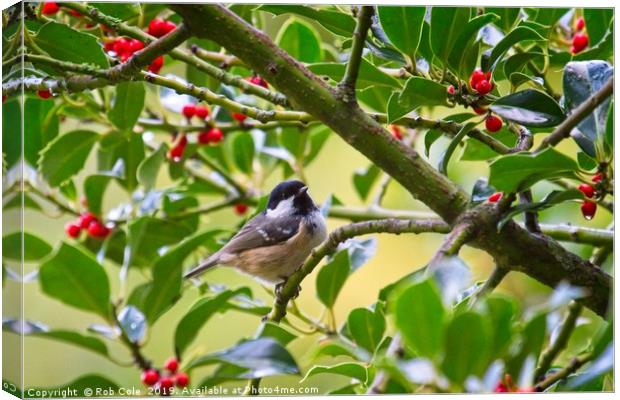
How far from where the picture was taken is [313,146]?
6.99ft

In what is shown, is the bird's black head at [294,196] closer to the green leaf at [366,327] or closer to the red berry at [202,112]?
the red berry at [202,112]

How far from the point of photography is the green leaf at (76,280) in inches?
65.1

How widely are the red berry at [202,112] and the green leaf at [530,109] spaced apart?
81 cm

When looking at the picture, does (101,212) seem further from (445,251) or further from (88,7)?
(445,251)

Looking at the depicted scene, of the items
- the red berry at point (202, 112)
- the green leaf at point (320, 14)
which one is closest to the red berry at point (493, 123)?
the green leaf at point (320, 14)

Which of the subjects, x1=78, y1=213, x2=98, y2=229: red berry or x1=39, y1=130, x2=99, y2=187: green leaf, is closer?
x1=39, y1=130, x2=99, y2=187: green leaf

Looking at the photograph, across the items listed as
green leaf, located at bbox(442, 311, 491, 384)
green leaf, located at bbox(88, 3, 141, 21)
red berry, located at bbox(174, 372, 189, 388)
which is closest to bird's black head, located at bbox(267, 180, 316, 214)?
red berry, located at bbox(174, 372, 189, 388)

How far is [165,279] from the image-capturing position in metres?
1.76

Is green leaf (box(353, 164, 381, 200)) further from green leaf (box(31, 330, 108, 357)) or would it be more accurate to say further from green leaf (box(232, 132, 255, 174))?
green leaf (box(31, 330, 108, 357))

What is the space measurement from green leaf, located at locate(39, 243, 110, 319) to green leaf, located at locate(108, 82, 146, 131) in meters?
0.31

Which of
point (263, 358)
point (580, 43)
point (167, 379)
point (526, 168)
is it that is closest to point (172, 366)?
point (167, 379)

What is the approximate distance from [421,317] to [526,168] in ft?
1.19

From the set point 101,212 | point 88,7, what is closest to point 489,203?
point 88,7

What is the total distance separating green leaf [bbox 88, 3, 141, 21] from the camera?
158cm
